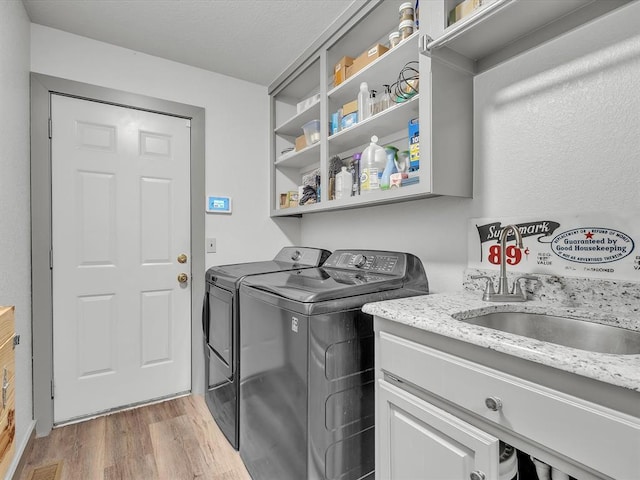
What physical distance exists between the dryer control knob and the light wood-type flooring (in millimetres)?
1200

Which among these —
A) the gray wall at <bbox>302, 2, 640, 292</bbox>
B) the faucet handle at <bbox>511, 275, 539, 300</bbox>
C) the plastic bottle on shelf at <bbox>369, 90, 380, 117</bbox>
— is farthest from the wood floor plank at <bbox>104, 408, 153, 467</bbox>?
the plastic bottle on shelf at <bbox>369, 90, 380, 117</bbox>

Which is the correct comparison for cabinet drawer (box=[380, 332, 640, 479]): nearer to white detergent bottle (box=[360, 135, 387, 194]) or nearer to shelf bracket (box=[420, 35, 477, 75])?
white detergent bottle (box=[360, 135, 387, 194])

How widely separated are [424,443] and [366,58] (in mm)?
1784

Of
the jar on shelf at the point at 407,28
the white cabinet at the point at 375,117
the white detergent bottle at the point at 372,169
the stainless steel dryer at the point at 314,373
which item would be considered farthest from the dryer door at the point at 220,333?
the jar on shelf at the point at 407,28

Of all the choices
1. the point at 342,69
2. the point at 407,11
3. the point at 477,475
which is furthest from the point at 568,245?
the point at 342,69

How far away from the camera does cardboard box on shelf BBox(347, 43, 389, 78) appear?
1.71 meters

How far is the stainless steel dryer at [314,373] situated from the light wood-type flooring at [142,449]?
271 millimetres

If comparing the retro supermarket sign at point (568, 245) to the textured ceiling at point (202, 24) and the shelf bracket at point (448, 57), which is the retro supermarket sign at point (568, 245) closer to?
the shelf bracket at point (448, 57)

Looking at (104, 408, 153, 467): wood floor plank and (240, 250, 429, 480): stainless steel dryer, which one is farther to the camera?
(104, 408, 153, 467): wood floor plank

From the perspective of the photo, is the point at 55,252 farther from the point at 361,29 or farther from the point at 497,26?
the point at 497,26

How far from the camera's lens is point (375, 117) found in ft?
5.51

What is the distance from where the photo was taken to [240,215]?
264 cm

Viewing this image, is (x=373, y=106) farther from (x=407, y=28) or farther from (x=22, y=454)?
Result: (x=22, y=454)

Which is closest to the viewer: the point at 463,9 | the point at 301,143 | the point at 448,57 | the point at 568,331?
the point at 568,331
